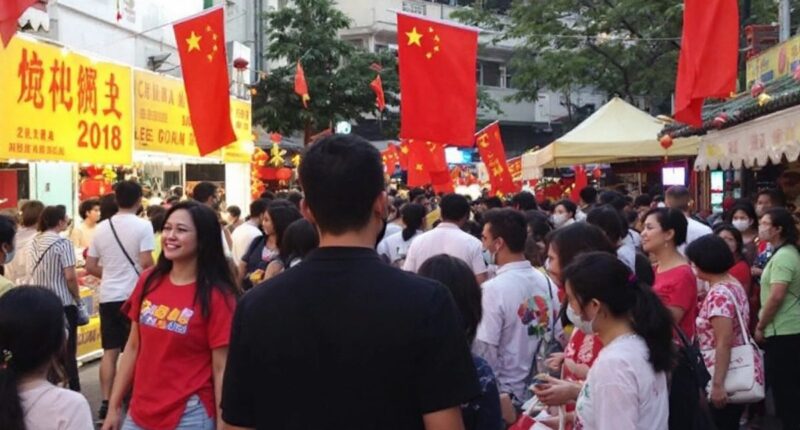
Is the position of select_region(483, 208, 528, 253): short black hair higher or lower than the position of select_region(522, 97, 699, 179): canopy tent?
lower

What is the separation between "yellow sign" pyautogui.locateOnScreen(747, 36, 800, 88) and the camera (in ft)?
43.4

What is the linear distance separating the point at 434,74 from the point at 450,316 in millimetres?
8056

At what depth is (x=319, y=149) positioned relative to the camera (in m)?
2.50

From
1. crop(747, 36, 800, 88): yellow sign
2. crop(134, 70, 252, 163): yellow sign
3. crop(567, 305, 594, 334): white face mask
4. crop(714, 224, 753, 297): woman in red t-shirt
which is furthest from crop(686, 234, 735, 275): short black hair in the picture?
crop(747, 36, 800, 88): yellow sign

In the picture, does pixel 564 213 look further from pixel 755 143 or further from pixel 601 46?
pixel 601 46

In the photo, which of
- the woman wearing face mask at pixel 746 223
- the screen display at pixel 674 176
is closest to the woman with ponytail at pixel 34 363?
the woman wearing face mask at pixel 746 223

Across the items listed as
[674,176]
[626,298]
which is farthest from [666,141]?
[626,298]

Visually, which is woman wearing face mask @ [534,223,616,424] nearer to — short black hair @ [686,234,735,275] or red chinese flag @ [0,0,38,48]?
short black hair @ [686,234,735,275]

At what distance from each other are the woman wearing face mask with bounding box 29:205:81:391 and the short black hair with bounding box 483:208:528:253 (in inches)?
163

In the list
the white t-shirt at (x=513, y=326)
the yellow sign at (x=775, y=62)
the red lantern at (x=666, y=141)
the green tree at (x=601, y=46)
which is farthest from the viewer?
the green tree at (x=601, y=46)

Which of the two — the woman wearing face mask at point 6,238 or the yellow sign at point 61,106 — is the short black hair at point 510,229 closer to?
the woman wearing face mask at point 6,238

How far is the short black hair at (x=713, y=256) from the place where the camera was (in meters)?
5.67

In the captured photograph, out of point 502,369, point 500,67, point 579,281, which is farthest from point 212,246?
point 500,67

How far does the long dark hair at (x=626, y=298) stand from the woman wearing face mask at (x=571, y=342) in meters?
0.19
